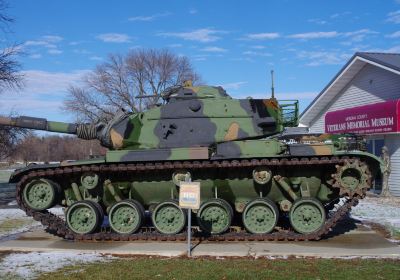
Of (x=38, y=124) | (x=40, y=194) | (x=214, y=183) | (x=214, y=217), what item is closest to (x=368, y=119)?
(x=214, y=183)

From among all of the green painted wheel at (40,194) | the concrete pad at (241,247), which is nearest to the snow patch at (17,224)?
the green painted wheel at (40,194)

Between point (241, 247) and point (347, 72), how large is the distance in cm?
1740

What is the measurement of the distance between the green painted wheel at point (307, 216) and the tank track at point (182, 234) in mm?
182

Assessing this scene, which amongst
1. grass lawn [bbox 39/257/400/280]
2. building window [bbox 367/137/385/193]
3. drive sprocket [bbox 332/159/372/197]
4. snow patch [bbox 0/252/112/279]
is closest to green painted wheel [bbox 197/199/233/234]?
grass lawn [bbox 39/257/400/280]

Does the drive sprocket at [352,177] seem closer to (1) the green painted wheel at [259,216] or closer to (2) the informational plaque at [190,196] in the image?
(1) the green painted wheel at [259,216]

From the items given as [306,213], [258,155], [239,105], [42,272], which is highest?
[239,105]

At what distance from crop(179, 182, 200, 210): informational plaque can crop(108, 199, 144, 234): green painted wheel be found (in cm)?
240

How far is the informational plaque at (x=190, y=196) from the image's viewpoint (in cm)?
995

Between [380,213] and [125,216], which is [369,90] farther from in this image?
[125,216]

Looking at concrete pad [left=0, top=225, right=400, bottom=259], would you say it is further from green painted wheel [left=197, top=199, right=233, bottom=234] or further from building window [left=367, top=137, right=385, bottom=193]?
building window [left=367, top=137, right=385, bottom=193]

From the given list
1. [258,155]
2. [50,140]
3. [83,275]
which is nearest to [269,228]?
[258,155]

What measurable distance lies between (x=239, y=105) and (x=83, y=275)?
6044mm

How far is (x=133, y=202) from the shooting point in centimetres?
1218

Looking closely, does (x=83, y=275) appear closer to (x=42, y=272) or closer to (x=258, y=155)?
(x=42, y=272)
